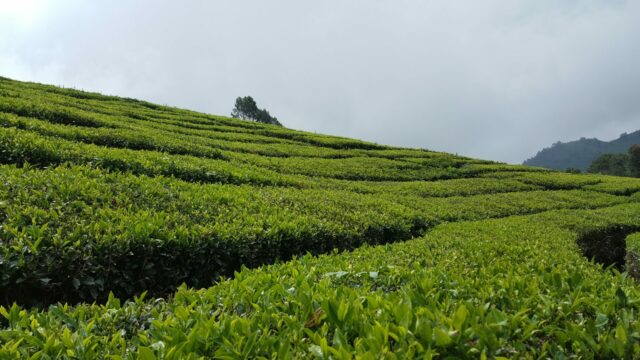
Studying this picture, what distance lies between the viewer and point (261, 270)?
15.6 feet

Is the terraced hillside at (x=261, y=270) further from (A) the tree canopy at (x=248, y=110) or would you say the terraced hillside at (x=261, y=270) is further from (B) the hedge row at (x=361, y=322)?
(A) the tree canopy at (x=248, y=110)

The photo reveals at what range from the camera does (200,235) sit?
19.6ft

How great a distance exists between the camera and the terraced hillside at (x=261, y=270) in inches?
99.0

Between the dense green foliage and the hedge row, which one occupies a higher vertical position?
the dense green foliage

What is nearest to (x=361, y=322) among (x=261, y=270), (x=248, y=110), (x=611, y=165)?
(x=261, y=270)

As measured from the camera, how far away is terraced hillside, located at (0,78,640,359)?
8.25ft

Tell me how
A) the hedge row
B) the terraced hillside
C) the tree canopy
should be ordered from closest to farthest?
the hedge row < the terraced hillside < the tree canopy

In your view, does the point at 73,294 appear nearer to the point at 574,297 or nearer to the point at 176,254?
the point at 176,254

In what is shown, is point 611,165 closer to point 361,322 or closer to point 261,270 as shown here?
point 261,270

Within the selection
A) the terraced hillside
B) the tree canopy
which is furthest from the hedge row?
the tree canopy

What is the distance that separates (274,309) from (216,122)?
89.1ft

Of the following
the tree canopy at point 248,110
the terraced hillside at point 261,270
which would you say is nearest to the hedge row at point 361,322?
the terraced hillside at point 261,270

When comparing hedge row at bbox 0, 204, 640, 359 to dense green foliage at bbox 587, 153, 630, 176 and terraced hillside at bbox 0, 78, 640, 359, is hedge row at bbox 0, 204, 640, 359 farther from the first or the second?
dense green foliage at bbox 587, 153, 630, 176

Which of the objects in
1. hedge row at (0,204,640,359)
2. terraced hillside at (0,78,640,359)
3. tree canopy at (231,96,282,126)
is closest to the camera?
hedge row at (0,204,640,359)
